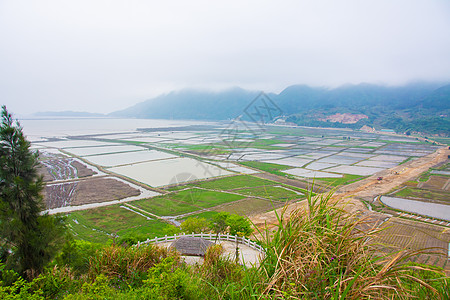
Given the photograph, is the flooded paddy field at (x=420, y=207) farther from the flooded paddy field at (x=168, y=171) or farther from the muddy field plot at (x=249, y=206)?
the flooded paddy field at (x=168, y=171)

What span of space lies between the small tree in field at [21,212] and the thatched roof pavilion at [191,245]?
5.55m

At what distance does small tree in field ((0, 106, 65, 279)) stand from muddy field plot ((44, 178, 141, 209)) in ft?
63.2

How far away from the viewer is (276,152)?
221 feet

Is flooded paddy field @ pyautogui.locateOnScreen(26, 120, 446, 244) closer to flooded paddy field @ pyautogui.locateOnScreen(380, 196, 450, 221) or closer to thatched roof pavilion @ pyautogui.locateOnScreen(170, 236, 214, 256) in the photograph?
flooded paddy field @ pyautogui.locateOnScreen(380, 196, 450, 221)

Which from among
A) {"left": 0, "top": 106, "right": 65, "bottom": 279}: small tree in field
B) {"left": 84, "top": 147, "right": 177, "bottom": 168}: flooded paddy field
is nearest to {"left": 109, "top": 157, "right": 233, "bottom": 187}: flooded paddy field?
{"left": 84, "top": 147, "right": 177, "bottom": 168}: flooded paddy field

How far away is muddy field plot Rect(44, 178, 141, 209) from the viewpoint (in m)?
29.7

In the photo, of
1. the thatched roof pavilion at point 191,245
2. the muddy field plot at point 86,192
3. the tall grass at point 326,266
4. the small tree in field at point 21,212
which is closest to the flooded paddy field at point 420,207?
the thatched roof pavilion at point 191,245

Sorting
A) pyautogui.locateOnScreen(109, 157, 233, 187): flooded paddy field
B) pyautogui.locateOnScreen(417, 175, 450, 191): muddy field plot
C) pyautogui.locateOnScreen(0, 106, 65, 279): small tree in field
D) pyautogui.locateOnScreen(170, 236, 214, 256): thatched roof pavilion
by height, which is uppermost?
pyautogui.locateOnScreen(0, 106, 65, 279): small tree in field

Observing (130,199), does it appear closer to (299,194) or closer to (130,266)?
(299,194)

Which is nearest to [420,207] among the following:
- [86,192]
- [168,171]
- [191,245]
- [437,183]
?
[437,183]

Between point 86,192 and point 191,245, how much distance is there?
25318 mm

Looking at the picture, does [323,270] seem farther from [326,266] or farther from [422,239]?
[422,239]

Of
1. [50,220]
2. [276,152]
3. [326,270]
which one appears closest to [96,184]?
[50,220]

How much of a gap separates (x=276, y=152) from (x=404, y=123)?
352 ft
